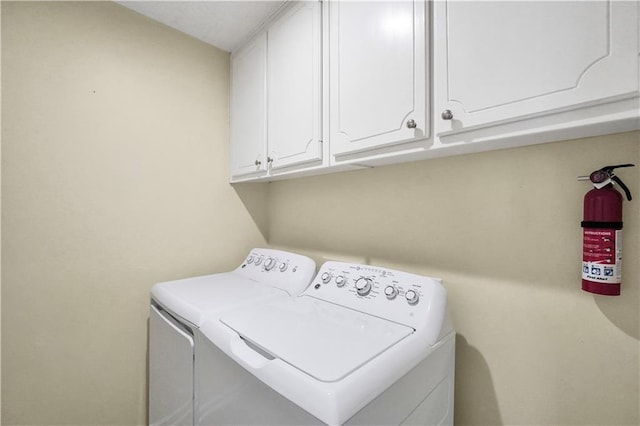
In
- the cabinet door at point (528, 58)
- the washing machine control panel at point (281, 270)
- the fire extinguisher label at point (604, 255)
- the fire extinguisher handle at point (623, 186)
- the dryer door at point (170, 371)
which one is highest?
the cabinet door at point (528, 58)

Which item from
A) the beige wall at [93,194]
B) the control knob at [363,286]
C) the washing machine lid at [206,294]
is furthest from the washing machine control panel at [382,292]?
the beige wall at [93,194]

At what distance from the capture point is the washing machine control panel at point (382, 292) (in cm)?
95

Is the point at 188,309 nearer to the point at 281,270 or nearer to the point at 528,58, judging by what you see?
the point at 281,270

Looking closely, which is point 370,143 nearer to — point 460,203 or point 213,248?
point 460,203

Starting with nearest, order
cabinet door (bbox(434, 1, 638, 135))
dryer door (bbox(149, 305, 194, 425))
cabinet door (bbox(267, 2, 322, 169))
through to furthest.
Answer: cabinet door (bbox(434, 1, 638, 135)) → dryer door (bbox(149, 305, 194, 425)) → cabinet door (bbox(267, 2, 322, 169))

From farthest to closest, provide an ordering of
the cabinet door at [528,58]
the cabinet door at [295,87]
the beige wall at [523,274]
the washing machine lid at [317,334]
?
the cabinet door at [295,87]
the beige wall at [523,274]
the washing machine lid at [317,334]
the cabinet door at [528,58]

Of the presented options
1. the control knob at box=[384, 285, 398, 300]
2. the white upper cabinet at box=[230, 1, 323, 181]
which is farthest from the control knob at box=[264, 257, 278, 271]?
the control knob at box=[384, 285, 398, 300]

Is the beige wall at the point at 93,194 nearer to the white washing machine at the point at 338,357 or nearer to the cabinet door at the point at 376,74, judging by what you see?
the white washing machine at the point at 338,357

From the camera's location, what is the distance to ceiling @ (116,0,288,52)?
1385mm

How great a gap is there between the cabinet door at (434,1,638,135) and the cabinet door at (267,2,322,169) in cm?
53

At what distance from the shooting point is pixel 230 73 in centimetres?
182

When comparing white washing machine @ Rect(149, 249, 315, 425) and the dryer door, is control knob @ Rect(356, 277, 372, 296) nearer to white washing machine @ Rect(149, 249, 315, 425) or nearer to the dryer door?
white washing machine @ Rect(149, 249, 315, 425)

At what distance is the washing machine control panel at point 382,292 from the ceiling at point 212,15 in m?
1.36

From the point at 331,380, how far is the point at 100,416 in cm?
156
